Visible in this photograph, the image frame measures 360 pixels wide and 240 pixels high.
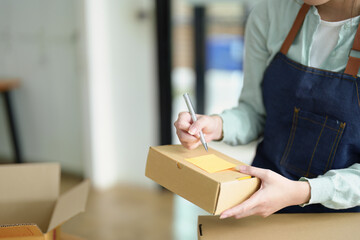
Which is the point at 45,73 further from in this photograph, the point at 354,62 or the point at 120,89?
the point at 354,62

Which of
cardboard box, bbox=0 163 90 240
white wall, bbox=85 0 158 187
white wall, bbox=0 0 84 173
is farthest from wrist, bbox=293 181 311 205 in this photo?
white wall, bbox=0 0 84 173

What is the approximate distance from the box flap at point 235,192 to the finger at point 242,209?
10 mm

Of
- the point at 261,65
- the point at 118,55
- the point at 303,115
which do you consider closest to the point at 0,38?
the point at 118,55

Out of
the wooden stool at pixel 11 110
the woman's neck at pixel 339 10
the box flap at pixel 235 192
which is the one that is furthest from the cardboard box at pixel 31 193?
the wooden stool at pixel 11 110

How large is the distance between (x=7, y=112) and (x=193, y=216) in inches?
66.8

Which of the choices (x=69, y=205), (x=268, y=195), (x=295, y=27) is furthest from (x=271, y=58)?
(x=69, y=205)

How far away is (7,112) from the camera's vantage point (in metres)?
2.85

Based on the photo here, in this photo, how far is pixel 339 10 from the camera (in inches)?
34.2

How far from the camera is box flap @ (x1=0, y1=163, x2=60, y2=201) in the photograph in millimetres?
852

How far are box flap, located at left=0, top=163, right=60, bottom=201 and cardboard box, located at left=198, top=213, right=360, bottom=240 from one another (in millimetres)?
376

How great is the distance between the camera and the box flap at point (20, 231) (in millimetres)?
690

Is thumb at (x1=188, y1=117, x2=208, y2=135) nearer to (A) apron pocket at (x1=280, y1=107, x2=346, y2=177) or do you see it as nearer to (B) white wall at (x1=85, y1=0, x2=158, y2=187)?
(A) apron pocket at (x1=280, y1=107, x2=346, y2=177)

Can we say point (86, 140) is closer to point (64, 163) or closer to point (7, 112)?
point (64, 163)

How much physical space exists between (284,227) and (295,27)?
0.51 m
